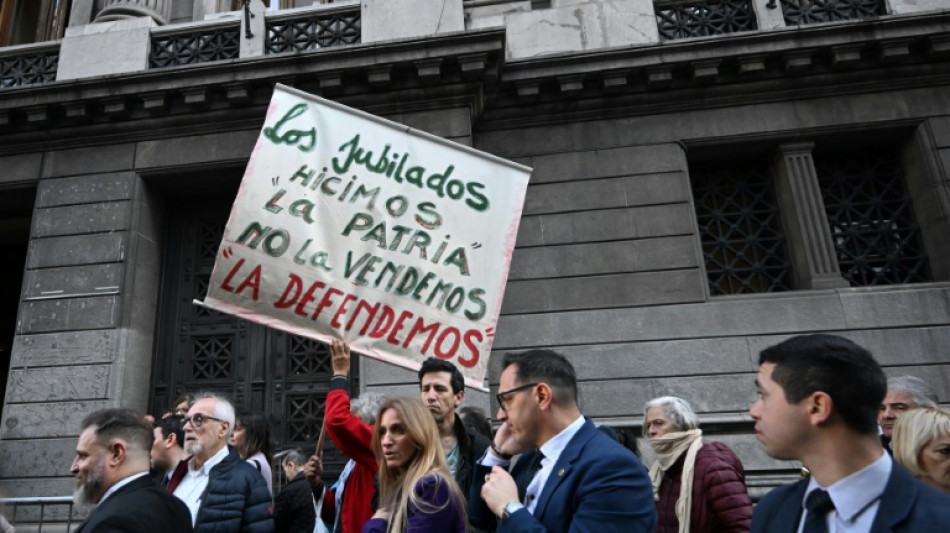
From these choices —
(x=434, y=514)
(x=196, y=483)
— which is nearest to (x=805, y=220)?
(x=434, y=514)

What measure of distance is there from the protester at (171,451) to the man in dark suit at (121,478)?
49.3 inches

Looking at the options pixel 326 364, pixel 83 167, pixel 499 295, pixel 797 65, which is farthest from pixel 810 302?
pixel 83 167

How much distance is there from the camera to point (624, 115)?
34.7ft

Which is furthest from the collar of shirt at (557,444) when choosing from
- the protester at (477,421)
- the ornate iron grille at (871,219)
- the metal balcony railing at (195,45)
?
the metal balcony railing at (195,45)

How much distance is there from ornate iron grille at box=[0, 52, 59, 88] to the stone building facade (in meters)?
0.47

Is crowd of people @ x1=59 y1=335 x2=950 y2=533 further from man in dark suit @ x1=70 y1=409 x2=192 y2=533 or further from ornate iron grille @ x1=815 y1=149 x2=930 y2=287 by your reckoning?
ornate iron grille @ x1=815 y1=149 x2=930 y2=287

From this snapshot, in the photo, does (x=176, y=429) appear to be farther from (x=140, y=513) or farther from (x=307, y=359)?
(x=307, y=359)

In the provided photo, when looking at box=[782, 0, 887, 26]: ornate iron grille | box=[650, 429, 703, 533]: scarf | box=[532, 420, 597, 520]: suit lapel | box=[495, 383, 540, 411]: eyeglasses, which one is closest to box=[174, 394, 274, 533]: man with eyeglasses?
box=[495, 383, 540, 411]: eyeglasses

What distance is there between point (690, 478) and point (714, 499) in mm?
175

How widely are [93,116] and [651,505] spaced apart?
11256 millimetres

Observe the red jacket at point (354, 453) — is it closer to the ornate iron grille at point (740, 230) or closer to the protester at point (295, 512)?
the protester at point (295, 512)

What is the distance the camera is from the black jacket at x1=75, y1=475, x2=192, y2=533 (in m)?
2.74

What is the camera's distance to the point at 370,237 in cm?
532

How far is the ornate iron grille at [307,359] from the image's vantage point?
9.95m
